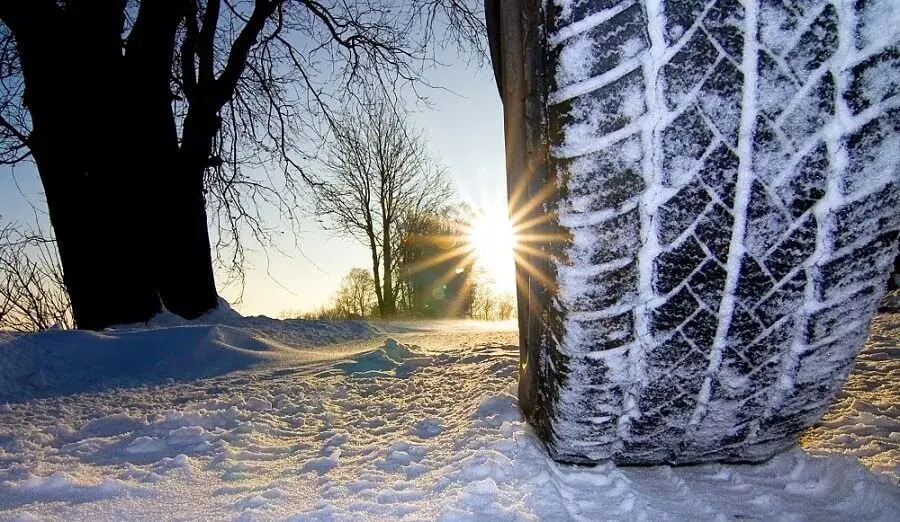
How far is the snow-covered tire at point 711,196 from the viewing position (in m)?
0.63

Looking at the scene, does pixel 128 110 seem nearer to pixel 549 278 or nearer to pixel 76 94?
pixel 76 94

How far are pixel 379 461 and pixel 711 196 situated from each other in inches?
27.7

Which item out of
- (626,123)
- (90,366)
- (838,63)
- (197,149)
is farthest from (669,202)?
(197,149)

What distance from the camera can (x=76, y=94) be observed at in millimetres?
3449

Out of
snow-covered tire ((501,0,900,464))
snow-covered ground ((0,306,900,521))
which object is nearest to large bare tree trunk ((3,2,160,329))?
snow-covered ground ((0,306,900,521))

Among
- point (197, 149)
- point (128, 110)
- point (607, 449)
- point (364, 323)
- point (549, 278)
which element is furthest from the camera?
point (197, 149)

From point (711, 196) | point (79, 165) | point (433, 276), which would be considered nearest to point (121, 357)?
point (79, 165)

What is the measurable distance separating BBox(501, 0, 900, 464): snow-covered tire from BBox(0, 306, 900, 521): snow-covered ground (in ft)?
0.45

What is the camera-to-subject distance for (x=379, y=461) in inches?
36.0

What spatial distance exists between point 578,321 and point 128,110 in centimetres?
411

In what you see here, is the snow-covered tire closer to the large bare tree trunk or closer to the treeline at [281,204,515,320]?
the large bare tree trunk

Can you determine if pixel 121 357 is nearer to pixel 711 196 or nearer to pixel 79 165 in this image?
pixel 79 165

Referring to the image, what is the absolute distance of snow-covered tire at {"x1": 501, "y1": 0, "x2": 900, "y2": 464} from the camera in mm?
631

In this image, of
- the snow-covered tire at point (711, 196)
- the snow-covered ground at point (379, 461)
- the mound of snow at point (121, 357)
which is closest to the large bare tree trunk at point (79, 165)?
the mound of snow at point (121, 357)
